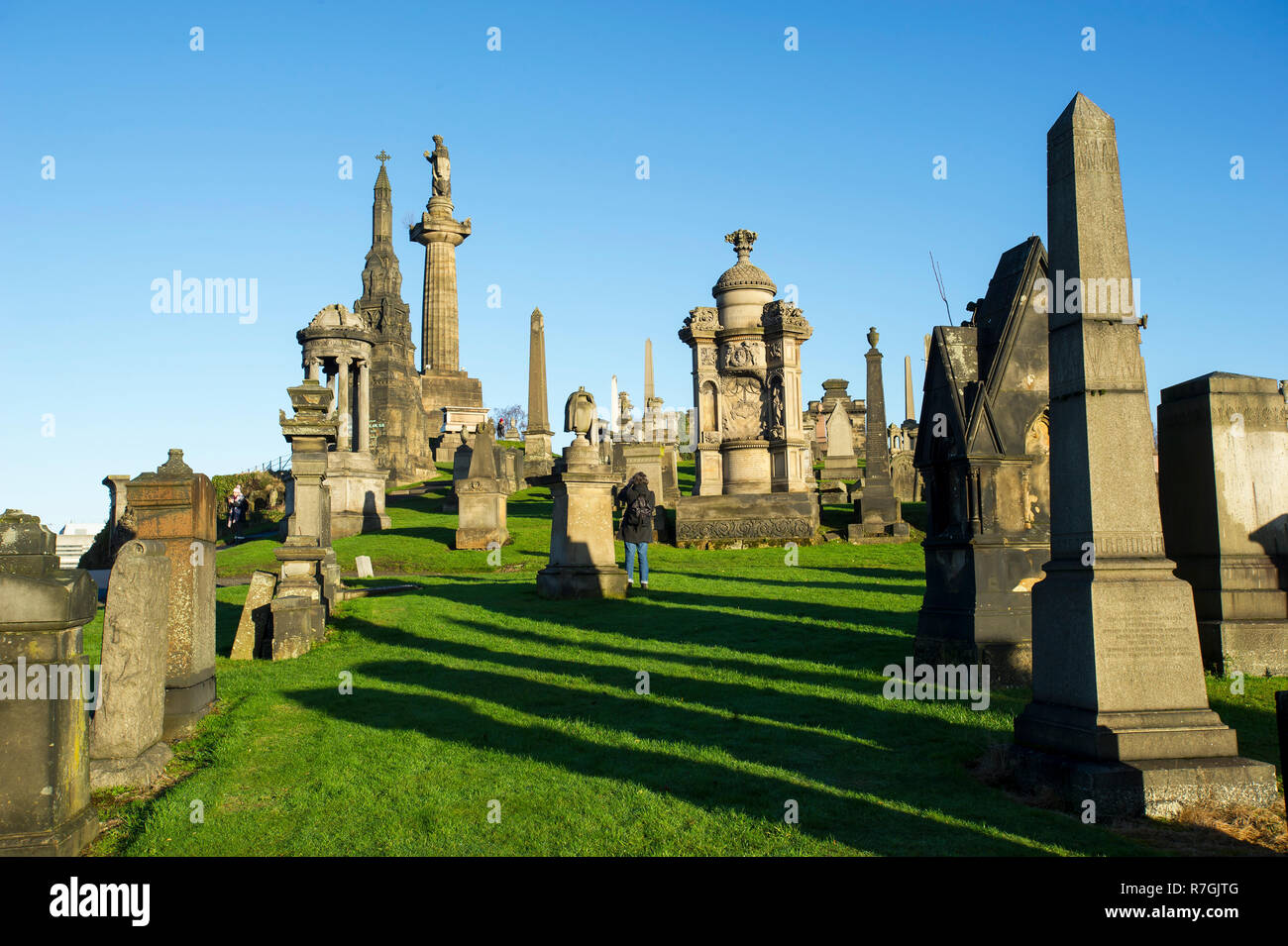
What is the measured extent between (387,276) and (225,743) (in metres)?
58.3

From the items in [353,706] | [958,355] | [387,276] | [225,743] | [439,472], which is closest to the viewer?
[225,743]

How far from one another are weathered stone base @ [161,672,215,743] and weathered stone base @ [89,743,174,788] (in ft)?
3.72

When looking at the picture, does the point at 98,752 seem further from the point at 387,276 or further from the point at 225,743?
the point at 387,276

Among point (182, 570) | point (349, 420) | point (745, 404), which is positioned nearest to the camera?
point (182, 570)

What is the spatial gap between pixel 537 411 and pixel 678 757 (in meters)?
33.5

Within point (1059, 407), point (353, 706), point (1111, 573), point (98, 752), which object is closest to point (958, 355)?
point (1059, 407)

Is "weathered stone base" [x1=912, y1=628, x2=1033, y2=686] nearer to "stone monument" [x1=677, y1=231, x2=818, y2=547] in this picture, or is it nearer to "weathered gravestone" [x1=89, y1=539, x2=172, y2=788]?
"weathered gravestone" [x1=89, y1=539, x2=172, y2=788]

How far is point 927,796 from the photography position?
18.3 ft

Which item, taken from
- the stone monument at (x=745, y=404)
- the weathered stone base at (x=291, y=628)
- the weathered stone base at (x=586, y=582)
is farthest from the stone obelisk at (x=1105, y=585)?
the stone monument at (x=745, y=404)

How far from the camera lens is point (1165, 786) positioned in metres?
5.23

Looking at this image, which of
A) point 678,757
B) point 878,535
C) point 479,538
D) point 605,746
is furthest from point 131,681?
point 878,535

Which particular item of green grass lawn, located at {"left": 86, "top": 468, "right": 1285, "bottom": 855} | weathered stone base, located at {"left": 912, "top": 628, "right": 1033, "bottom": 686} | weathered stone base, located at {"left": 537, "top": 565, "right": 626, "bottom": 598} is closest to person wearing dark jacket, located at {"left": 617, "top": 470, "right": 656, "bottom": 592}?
weathered stone base, located at {"left": 537, "top": 565, "right": 626, "bottom": 598}

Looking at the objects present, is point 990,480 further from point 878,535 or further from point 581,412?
point 878,535

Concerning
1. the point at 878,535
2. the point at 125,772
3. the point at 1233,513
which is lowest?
the point at 125,772
